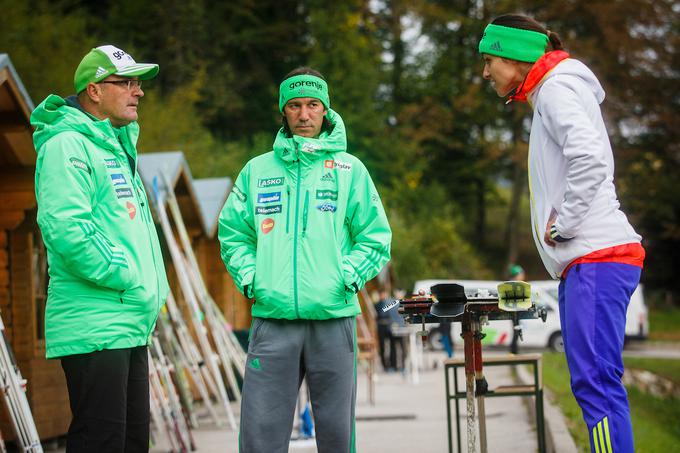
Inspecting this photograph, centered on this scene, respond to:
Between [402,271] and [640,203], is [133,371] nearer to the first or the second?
[640,203]

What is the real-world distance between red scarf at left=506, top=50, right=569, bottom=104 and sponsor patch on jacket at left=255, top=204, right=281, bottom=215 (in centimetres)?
122

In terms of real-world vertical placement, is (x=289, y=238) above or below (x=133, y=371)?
above

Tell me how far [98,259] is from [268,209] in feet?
2.96

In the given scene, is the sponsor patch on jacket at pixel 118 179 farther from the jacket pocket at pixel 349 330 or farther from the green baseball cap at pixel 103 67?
the jacket pocket at pixel 349 330

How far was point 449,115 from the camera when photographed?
159 ft

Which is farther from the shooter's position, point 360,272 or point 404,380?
point 404,380

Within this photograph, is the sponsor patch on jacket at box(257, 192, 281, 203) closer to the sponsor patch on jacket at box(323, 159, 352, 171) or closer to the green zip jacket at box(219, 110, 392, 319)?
the green zip jacket at box(219, 110, 392, 319)

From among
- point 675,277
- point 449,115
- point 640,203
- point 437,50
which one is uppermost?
point 437,50

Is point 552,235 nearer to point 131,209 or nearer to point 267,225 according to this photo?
point 267,225

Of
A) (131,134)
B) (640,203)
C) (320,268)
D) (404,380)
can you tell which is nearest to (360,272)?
(320,268)

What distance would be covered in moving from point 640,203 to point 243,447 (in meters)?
30.2

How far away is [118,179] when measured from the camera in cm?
480

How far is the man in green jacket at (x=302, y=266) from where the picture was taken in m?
4.80

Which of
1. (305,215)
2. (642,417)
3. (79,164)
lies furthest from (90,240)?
(642,417)
